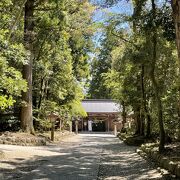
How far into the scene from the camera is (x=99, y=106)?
191 feet

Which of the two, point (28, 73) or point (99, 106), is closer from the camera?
point (28, 73)

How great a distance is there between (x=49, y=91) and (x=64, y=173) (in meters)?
21.4

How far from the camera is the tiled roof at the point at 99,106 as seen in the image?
188ft

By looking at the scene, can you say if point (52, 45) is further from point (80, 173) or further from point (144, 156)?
point (80, 173)

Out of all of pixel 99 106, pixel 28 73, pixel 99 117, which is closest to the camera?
pixel 28 73

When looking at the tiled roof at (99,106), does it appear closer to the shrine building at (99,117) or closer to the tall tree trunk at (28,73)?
the shrine building at (99,117)

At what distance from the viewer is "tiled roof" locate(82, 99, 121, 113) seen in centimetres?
5744

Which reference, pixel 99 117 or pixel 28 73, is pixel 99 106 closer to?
pixel 99 117

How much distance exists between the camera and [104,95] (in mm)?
76062

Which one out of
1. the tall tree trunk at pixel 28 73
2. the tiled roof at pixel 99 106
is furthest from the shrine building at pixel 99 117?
the tall tree trunk at pixel 28 73

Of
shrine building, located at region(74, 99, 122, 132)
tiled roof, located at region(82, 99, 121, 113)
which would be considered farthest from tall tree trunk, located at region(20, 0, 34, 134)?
tiled roof, located at region(82, 99, 121, 113)

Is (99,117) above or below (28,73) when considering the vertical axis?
below

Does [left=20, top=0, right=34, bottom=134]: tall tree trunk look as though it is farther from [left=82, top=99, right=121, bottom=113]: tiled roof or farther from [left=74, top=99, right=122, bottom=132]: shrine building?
[left=82, top=99, right=121, bottom=113]: tiled roof

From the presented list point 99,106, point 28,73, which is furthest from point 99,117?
point 28,73
